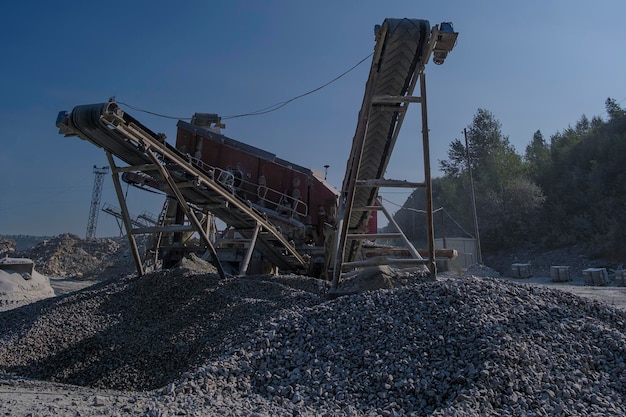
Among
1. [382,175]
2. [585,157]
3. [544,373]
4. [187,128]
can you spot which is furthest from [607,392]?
[585,157]

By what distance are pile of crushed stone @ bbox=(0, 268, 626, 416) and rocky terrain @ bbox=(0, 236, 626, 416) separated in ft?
0.04

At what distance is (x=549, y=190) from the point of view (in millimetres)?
33281

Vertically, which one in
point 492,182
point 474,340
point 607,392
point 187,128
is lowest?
point 607,392

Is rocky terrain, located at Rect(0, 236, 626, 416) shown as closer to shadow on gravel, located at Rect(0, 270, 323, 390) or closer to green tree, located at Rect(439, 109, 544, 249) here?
shadow on gravel, located at Rect(0, 270, 323, 390)

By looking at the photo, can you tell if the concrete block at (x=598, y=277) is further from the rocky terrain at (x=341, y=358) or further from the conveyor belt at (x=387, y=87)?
the rocky terrain at (x=341, y=358)

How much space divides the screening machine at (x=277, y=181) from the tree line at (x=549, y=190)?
12.7 meters

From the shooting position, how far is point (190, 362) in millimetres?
4844

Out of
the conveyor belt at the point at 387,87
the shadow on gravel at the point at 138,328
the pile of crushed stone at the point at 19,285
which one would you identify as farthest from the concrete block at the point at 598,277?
the pile of crushed stone at the point at 19,285

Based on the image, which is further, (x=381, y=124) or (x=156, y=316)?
(x=381, y=124)

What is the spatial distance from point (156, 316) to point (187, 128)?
800 cm

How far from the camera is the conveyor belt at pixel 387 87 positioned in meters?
6.07

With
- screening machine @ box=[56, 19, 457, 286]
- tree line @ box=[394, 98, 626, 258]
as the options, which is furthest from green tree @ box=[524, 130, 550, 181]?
screening machine @ box=[56, 19, 457, 286]

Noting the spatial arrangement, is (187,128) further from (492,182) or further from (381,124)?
(492,182)

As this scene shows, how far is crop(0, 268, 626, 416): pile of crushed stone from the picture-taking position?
10.5 feet
